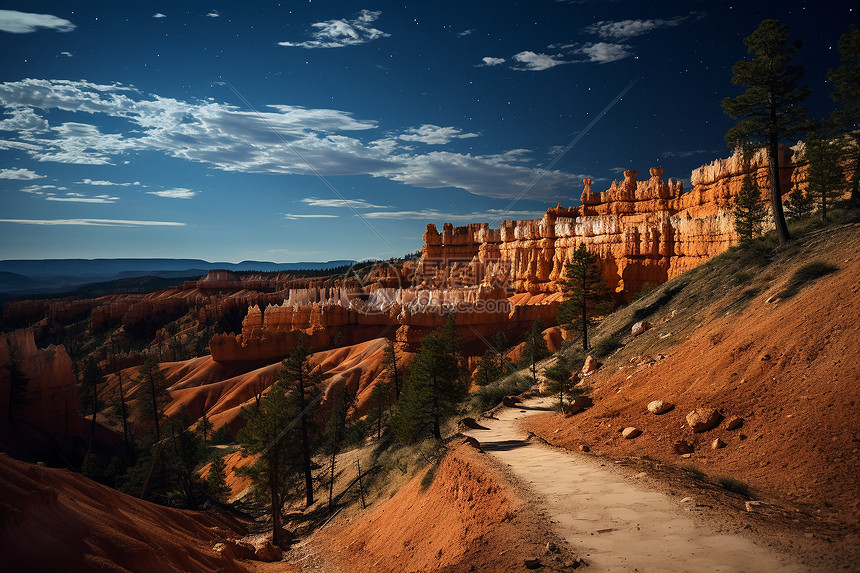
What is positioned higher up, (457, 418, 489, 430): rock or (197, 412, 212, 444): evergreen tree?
(457, 418, 489, 430): rock

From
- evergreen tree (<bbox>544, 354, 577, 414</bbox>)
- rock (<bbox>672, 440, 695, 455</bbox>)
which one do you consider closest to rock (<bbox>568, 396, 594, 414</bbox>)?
evergreen tree (<bbox>544, 354, 577, 414</bbox>)

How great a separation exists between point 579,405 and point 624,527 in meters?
10.5

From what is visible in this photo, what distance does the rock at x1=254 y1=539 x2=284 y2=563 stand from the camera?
16.2m

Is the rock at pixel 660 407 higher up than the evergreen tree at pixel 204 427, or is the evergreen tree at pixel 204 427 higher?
the rock at pixel 660 407

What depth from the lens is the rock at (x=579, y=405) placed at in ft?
59.3

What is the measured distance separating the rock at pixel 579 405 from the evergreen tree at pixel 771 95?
13062 millimetres

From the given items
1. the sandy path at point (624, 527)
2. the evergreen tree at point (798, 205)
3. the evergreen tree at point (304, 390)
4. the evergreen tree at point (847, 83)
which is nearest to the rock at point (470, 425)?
the sandy path at point (624, 527)

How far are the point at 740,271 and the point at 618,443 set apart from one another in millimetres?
14035

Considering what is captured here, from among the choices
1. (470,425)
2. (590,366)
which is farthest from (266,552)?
(590,366)

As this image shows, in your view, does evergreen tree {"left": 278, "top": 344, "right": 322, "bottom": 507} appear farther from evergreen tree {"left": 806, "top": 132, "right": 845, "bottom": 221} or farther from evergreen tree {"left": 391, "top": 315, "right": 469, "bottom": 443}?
evergreen tree {"left": 806, "top": 132, "right": 845, "bottom": 221}

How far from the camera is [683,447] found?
11328 mm

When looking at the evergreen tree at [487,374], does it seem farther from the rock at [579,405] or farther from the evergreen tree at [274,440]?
the rock at [579,405]

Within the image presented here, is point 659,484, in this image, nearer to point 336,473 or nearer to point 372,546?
point 372,546

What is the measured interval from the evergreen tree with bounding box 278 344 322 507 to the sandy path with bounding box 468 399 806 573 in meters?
17.1
